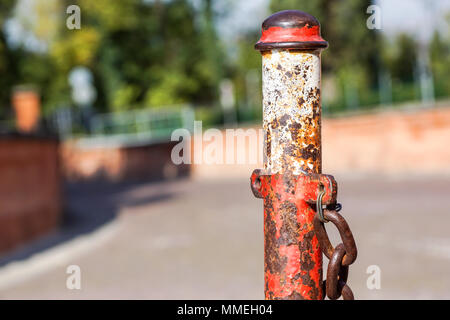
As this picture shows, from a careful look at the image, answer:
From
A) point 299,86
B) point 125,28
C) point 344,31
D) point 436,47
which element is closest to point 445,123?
point 344,31

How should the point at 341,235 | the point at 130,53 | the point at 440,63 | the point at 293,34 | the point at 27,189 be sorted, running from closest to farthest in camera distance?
1. the point at 341,235
2. the point at 293,34
3. the point at 27,189
4. the point at 440,63
5. the point at 130,53

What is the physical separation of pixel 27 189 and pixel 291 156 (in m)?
11.1

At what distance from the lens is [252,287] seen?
7164 millimetres

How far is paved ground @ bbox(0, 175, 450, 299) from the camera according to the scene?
286 inches

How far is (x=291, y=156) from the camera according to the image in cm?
169

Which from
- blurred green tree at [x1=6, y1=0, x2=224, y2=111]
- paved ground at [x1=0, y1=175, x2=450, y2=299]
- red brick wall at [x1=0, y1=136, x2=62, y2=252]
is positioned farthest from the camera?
blurred green tree at [x1=6, y1=0, x2=224, y2=111]

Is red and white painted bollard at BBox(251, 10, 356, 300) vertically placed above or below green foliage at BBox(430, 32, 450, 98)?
below

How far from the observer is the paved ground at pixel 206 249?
23.8 feet

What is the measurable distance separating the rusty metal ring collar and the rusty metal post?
35 millimetres

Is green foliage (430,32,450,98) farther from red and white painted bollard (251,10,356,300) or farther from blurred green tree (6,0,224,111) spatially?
red and white painted bollard (251,10,356,300)

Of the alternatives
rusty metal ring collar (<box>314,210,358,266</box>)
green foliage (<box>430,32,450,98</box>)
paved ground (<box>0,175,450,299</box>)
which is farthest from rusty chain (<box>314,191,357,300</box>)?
green foliage (<box>430,32,450,98</box>)

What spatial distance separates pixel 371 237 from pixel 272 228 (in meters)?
8.83

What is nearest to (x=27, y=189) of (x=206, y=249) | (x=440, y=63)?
(x=206, y=249)

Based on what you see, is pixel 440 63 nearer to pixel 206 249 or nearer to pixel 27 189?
pixel 206 249
